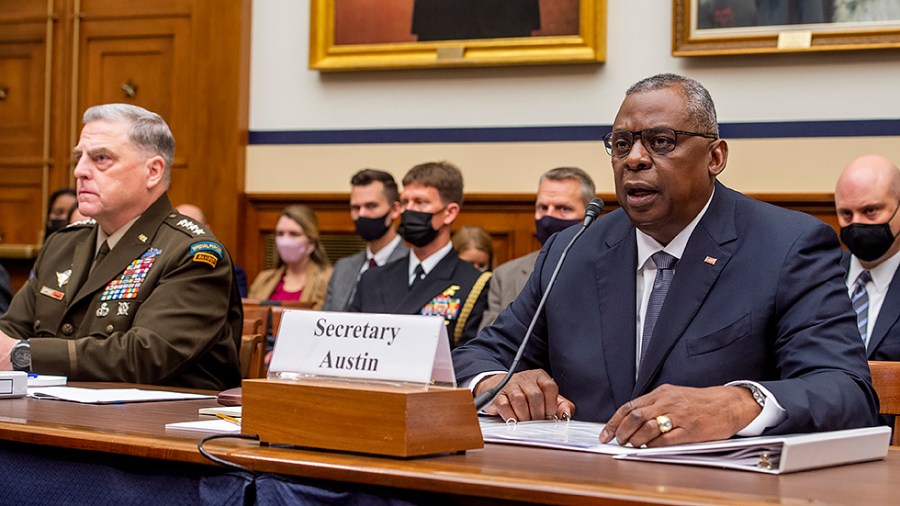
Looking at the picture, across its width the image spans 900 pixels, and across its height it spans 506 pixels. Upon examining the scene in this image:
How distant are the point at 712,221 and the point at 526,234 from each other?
4203 millimetres

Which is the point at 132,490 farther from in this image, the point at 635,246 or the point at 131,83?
the point at 131,83

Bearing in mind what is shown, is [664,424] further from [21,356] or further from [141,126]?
[141,126]

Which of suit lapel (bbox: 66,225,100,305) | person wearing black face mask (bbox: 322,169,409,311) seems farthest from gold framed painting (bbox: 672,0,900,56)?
suit lapel (bbox: 66,225,100,305)

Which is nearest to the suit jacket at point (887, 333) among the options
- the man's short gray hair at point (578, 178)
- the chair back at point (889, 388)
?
the man's short gray hair at point (578, 178)

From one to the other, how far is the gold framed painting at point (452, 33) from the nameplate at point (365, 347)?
15.8 feet

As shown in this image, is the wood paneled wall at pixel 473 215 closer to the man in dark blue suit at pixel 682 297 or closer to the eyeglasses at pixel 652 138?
the man in dark blue suit at pixel 682 297

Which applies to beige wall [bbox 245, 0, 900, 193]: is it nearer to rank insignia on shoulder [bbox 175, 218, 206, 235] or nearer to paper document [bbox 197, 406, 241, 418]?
rank insignia on shoulder [bbox 175, 218, 206, 235]

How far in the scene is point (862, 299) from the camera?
182 inches

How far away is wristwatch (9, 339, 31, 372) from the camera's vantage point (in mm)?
3061

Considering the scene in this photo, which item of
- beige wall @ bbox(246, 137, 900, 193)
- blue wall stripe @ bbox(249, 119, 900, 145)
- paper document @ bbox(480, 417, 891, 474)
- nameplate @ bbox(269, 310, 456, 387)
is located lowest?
paper document @ bbox(480, 417, 891, 474)

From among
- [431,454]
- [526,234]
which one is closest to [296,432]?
[431,454]

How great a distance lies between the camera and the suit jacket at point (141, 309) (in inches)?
124

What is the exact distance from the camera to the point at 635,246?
2590 mm

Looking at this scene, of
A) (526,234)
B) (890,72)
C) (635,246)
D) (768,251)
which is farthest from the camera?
(526,234)
